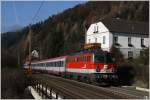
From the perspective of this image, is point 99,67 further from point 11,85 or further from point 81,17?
point 81,17

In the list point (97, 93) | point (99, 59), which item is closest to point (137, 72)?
point (99, 59)

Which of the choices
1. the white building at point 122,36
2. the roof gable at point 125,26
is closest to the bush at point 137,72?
the white building at point 122,36

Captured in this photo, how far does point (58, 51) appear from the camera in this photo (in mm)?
64250

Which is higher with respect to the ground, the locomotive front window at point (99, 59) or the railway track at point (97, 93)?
the locomotive front window at point (99, 59)

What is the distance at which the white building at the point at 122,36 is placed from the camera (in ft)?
176

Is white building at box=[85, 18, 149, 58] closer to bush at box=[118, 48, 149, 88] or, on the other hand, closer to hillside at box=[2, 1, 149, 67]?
hillside at box=[2, 1, 149, 67]

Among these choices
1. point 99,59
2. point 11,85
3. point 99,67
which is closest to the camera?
point 11,85

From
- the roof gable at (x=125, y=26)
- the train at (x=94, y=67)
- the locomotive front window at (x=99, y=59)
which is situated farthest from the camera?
the roof gable at (x=125, y=26)

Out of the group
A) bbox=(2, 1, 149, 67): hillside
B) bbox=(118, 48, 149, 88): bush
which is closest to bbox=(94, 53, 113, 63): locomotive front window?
bbox=(118, 48, 149, 88): bush

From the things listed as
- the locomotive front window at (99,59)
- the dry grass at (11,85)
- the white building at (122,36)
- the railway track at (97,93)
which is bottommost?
the railway track at (97,93)

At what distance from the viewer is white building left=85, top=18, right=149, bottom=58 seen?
53.8 m

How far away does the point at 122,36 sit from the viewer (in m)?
54.9

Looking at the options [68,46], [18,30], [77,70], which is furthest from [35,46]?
[68,46]

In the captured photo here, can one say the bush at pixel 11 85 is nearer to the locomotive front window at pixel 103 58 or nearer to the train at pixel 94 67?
the train at pixel 94 67
